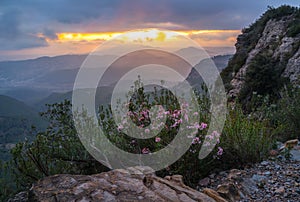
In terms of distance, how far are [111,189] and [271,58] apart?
560 inches

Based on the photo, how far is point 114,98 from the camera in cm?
431

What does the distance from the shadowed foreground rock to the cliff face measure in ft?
29.0

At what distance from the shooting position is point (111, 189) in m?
2.58

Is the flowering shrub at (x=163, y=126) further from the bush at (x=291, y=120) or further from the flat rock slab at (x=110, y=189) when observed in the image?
the bush at (x=291, y=120)

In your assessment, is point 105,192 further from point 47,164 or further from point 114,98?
point 47,164

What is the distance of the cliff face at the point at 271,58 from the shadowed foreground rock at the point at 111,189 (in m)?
8.85

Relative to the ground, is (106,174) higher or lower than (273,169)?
higher

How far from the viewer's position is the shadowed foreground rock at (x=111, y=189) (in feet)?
8.09

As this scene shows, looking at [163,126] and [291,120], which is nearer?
[163,126]

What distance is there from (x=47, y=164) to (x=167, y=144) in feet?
6.82

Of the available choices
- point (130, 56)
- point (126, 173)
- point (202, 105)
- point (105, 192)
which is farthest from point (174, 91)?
point (105, 192)

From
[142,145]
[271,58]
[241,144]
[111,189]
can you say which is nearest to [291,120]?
[241,144]

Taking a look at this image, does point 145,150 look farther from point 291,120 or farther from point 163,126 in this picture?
point 291,120

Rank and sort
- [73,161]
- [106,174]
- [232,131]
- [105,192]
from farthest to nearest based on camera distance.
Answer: [73,161], [232,131], [106,174], [105,192]
